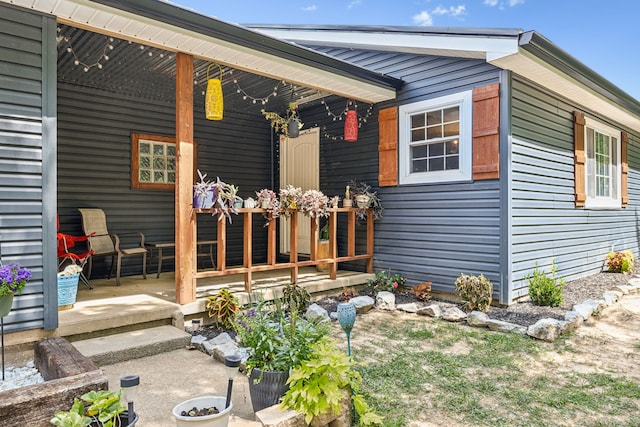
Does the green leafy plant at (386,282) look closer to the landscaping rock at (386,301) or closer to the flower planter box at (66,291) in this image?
the landscaping rock at (386,301)

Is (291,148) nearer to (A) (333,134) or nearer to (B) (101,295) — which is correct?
(A) (333,134)

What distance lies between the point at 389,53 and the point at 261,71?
7.60 feet

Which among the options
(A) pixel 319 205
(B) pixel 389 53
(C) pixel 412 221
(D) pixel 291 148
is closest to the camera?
(A) pixel 319 205

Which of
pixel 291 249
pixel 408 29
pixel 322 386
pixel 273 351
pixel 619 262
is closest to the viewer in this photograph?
pixel 322 386

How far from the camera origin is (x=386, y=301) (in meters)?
4.92

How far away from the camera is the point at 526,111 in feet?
16.4

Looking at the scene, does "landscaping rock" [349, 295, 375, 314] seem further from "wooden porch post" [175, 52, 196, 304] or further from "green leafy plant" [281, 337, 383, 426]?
"green leafy plant" [281, 337, 383, 426]

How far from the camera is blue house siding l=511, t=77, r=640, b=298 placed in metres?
4.81

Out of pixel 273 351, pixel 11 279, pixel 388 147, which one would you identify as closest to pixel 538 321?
pixel 388 147

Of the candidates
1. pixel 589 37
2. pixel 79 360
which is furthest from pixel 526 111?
pixel 589 37

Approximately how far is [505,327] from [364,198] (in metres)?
2.42

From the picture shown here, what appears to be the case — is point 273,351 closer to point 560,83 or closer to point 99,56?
point 99,56

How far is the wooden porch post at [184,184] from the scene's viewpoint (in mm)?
3822

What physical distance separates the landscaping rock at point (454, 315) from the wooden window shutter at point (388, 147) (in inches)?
75.1
